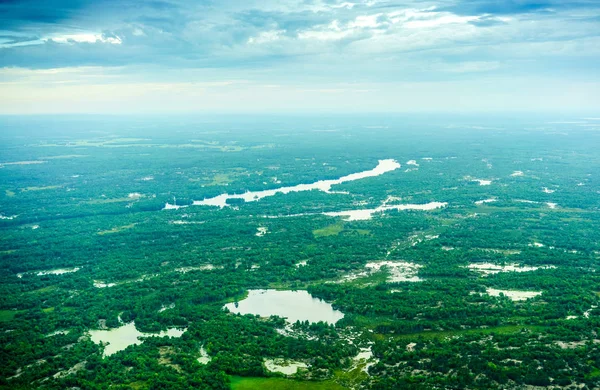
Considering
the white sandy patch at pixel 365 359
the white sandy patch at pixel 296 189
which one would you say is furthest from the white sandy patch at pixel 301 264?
the white sandy patch at pixel 296 189

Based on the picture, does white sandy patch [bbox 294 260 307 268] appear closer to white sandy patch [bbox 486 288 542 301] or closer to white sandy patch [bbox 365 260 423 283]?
white sandy patch [bbox 365 260 423 283]

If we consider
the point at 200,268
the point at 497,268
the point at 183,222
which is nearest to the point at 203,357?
the point at 200,268

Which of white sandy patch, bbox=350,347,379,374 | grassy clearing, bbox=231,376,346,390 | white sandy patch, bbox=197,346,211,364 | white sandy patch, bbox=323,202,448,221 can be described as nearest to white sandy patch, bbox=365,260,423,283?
white sandy patch, bbox=350,347,379,374

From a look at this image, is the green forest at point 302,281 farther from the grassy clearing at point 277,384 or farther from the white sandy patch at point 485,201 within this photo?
the white sandy patch at point 485,201

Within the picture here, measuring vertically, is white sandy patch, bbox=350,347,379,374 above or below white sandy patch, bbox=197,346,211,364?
below

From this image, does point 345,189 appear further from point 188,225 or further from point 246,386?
point 246,386

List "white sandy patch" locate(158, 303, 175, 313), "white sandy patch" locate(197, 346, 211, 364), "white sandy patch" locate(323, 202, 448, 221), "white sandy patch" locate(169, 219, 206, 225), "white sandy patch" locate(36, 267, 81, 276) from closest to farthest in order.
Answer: "white sandy patch" locate(197, 346, 211, 364) < "white sandy patch" locate(158, 303, 175, 313) < "white sandy patch" locate(36, 267, 81, 276) < "white sandy patch" locate(169, 219, 206, 225) < "white sandy patch" locate(323, 202, 448, 221)
